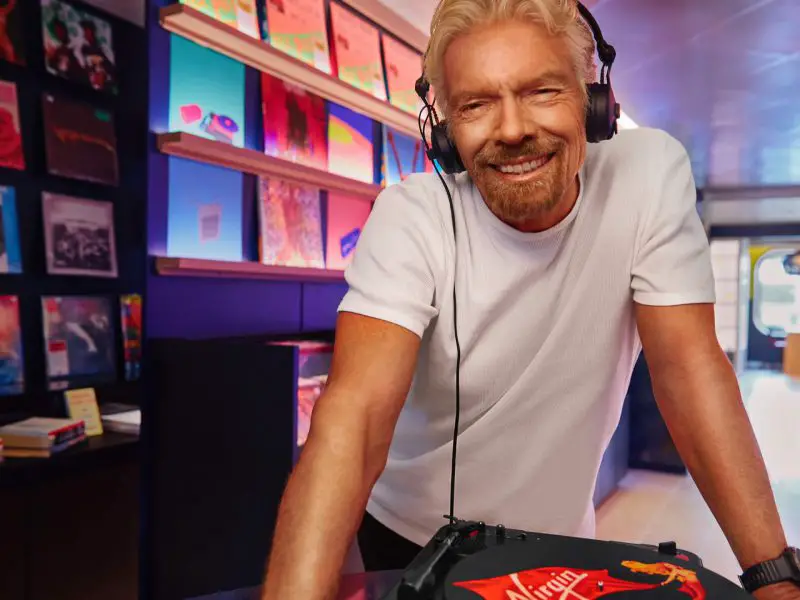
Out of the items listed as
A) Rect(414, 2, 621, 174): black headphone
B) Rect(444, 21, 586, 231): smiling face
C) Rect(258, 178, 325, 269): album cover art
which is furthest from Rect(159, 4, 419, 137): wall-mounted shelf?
Rect(444, 21, 586, 231): smiling face

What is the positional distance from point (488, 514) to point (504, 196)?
48 cm

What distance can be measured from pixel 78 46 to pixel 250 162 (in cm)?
83

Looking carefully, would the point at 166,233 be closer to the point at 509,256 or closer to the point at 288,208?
the point at 288,208

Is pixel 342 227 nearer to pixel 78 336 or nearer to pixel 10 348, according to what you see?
pixel 78 336

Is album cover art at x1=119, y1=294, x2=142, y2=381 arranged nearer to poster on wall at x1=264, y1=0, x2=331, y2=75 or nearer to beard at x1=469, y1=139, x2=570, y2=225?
poster on wall at x1=264, y1=0, x2=331, y2=75

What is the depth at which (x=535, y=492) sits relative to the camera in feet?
3.35

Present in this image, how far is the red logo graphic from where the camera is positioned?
522 millimetres

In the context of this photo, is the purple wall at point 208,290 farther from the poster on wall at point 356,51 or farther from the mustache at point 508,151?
the mustache at point 508,151

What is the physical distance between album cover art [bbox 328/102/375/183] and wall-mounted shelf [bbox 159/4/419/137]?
20 centimetres

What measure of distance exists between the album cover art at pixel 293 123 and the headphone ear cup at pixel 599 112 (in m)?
1.83

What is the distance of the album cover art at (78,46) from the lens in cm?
244

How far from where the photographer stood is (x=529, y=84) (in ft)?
2.75

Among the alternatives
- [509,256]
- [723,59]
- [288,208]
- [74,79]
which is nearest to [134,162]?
[74,79]

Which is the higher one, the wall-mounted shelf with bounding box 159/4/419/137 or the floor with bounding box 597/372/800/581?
the wall-mounted shelf with bounding box 159/4/419/137
